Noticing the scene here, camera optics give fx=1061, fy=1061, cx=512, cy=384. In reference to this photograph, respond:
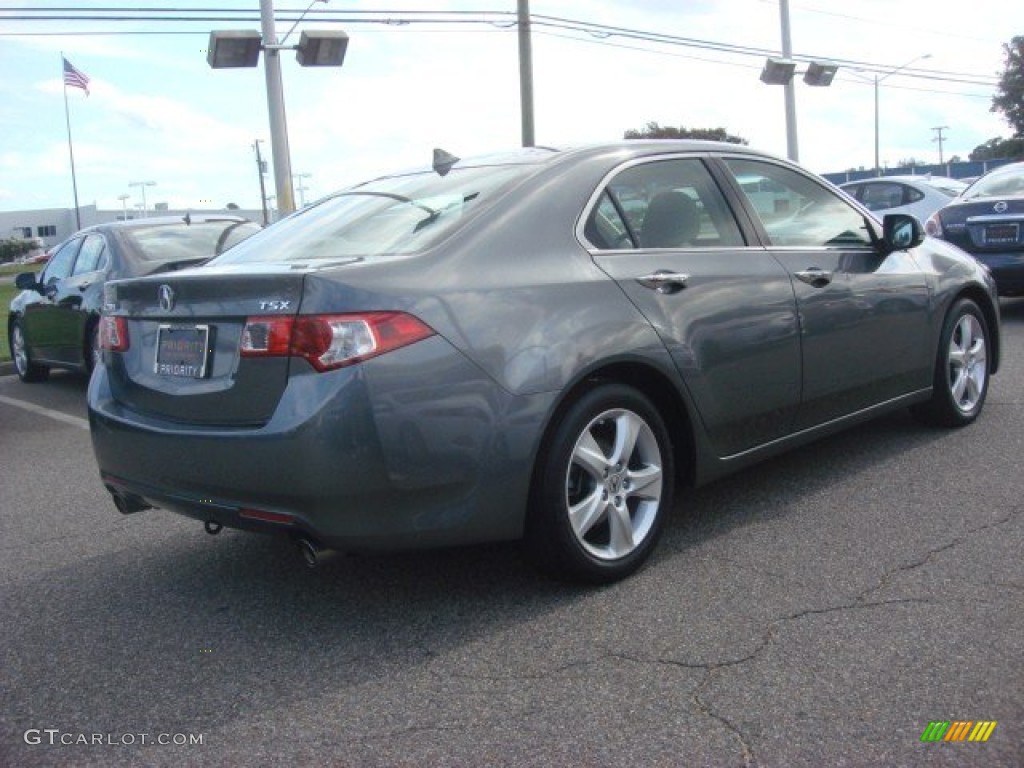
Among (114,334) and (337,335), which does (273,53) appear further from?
(337,335)

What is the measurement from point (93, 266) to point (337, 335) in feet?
21.6

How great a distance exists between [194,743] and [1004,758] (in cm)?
201

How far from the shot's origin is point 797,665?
3.03 metres

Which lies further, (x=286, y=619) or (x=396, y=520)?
(x=286, y=619)

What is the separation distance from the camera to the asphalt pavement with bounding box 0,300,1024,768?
2.71m

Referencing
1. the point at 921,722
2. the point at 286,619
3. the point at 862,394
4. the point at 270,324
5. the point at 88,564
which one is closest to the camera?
the point at 921,722

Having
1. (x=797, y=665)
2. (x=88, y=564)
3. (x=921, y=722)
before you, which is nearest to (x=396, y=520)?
(x=797, y=665)

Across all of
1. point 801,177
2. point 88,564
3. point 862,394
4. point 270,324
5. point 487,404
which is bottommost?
point 88,564

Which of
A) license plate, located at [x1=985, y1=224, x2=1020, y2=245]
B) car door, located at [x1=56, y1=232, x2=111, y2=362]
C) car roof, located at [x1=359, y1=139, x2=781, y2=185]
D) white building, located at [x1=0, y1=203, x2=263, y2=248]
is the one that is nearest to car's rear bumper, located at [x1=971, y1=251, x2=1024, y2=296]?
license plate, located at [x1=985, y1=224, x2=1020, y2=245]

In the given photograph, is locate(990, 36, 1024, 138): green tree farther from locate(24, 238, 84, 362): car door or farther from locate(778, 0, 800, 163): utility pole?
locate(24, 238, 84, 362): car door

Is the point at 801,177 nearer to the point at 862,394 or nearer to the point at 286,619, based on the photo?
the point at 862,394

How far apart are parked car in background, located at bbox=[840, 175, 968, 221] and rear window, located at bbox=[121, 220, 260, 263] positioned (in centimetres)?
838

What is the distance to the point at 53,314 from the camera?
370 inches

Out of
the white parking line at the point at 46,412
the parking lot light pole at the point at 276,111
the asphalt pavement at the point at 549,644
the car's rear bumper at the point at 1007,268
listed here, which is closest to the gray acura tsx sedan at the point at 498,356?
the asphalt pavement at the point at 549,644
